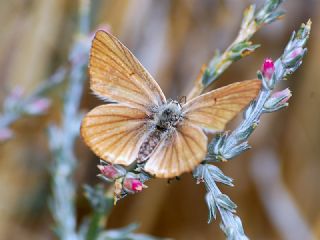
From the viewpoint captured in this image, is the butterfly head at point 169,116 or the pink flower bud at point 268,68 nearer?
the pink flower bud at point 268,68

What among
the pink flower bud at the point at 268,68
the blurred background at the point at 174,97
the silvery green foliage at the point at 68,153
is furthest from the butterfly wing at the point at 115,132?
the blurred background at the point at 174,97

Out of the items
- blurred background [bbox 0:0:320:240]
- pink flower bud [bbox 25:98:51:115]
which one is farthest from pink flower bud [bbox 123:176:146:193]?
blurred background [bbox 0:0:320:240]

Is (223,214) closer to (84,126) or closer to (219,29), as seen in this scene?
(84,126)

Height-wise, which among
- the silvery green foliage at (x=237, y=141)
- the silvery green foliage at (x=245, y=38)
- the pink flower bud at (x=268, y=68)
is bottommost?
the silvery green foliage at (x=237, y=141)

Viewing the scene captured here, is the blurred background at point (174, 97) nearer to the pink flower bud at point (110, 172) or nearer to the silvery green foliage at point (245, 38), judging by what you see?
the silvery green foliage at point (245, 38)

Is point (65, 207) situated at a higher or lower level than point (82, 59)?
lower

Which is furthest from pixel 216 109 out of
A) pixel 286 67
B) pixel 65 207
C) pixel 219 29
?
pixel 219 29

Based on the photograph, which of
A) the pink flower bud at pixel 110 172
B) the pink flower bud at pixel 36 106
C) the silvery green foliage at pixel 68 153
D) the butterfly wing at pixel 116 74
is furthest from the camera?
the pink flower bud at pixel 36 106
